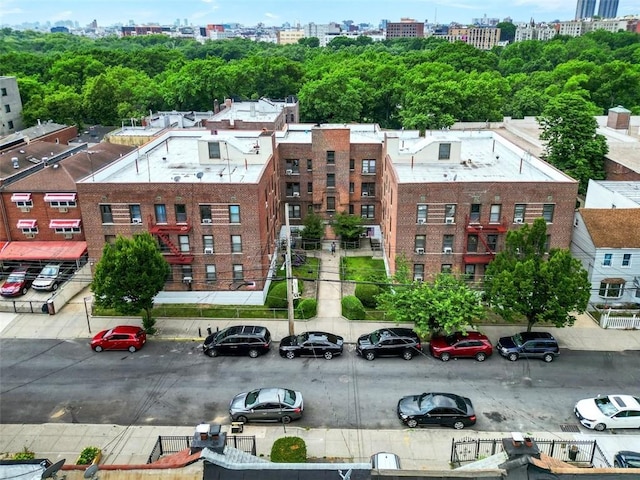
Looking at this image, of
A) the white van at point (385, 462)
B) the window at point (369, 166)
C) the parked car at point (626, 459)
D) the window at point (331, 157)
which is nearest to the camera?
the white van at point (385, 462)

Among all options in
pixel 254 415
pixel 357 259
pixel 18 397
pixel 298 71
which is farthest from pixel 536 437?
pixel 298 71

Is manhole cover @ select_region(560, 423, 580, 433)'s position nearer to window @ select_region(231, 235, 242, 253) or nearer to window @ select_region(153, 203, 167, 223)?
window @ select_region(231, 235, 242, 253)

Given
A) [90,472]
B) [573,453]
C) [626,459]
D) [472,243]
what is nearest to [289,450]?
[90,472]

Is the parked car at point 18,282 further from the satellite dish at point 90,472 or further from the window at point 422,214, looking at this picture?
the window at point 422,214

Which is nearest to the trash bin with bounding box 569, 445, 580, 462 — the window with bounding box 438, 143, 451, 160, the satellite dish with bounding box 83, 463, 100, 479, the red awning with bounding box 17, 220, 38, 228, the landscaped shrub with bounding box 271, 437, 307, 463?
the landscaped shrub with bounding box 271, 437, 307, 463

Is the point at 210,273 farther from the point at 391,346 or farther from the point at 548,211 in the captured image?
the point at 548,211

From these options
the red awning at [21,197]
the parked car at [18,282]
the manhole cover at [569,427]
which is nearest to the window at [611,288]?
the manhole cover at [569,427]
